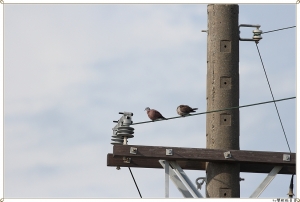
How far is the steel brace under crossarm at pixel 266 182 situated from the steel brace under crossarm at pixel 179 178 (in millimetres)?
769

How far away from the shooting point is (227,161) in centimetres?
1277

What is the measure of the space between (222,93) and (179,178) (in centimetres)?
142

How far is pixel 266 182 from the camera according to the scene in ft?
42.4

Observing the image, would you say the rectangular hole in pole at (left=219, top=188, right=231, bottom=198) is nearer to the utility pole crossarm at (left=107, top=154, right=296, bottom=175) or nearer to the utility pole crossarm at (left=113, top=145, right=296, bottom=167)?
the utility pole crossarm at (left=113, top=145, right=296, bottom=167)

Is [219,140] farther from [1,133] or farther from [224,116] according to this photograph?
[1,133]

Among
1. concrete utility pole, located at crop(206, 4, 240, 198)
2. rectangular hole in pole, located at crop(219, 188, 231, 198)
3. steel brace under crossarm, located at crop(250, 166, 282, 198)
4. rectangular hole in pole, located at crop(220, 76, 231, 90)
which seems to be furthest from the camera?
rectangular hole in pole, located at crop(220, 76, 231, 90)

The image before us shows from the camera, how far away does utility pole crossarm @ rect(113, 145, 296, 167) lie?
41.1 feet

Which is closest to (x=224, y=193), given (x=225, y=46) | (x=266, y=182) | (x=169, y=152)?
(x=266, y=182)

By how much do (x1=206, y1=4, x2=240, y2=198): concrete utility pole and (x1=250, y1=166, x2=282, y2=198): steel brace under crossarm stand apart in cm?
30

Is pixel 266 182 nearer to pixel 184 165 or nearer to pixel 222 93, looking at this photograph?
pixel 184 165

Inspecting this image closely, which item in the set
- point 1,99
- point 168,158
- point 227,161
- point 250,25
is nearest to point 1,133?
point 1,99

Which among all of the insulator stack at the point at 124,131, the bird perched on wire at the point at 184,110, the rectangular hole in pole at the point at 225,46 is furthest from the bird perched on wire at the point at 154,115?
the rectangular hole in pole at the point at 225,46

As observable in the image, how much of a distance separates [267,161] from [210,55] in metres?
1.82

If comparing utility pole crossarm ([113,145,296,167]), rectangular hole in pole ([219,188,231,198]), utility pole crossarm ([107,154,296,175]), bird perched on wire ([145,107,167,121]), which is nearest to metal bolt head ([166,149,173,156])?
utility pole crossarm ([113,145,296,167])
